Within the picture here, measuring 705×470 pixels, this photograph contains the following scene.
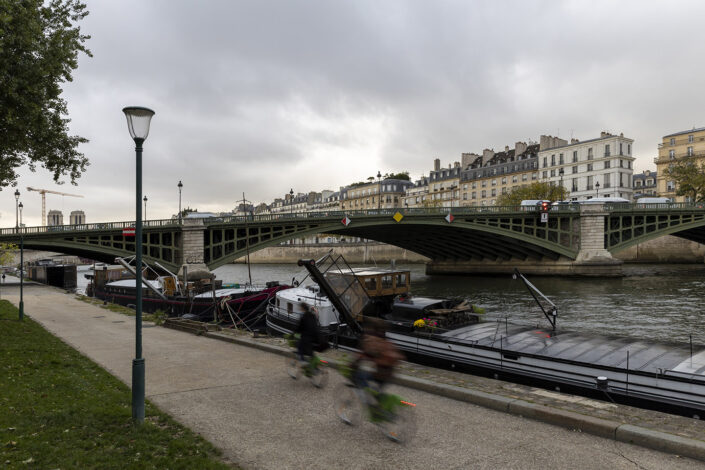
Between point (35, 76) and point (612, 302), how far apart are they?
38419 millimetres

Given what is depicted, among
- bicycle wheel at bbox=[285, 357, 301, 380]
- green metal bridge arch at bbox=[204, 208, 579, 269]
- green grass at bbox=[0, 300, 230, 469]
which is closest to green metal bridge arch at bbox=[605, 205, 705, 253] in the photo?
green metal bridge arch at bbox=[204, 208, 579, 269]

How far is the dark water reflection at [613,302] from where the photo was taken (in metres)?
28.0

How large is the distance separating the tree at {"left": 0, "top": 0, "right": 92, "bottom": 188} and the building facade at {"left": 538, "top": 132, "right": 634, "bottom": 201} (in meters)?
89.2

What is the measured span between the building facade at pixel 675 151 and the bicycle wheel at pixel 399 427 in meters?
103

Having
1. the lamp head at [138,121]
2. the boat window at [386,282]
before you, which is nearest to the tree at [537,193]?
the boat window at [386,282]

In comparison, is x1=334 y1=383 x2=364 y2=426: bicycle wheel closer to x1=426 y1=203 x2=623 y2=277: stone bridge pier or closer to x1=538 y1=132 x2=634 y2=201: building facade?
x1=426 y1=203 x2=623 y2=277: stone bridge pier

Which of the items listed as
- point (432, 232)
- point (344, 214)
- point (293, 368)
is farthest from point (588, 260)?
point (293, 368)

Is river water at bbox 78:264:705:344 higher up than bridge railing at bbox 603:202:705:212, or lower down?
lower down

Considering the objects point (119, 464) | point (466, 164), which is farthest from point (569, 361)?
point (466, 164)

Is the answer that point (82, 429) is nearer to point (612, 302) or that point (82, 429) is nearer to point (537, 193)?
point (612, 302)

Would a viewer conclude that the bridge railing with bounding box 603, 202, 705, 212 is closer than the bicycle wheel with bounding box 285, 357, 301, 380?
No

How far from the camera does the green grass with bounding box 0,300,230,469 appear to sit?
21.9ft

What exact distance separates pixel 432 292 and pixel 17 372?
134ft

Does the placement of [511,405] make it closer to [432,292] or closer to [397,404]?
[397,404]
